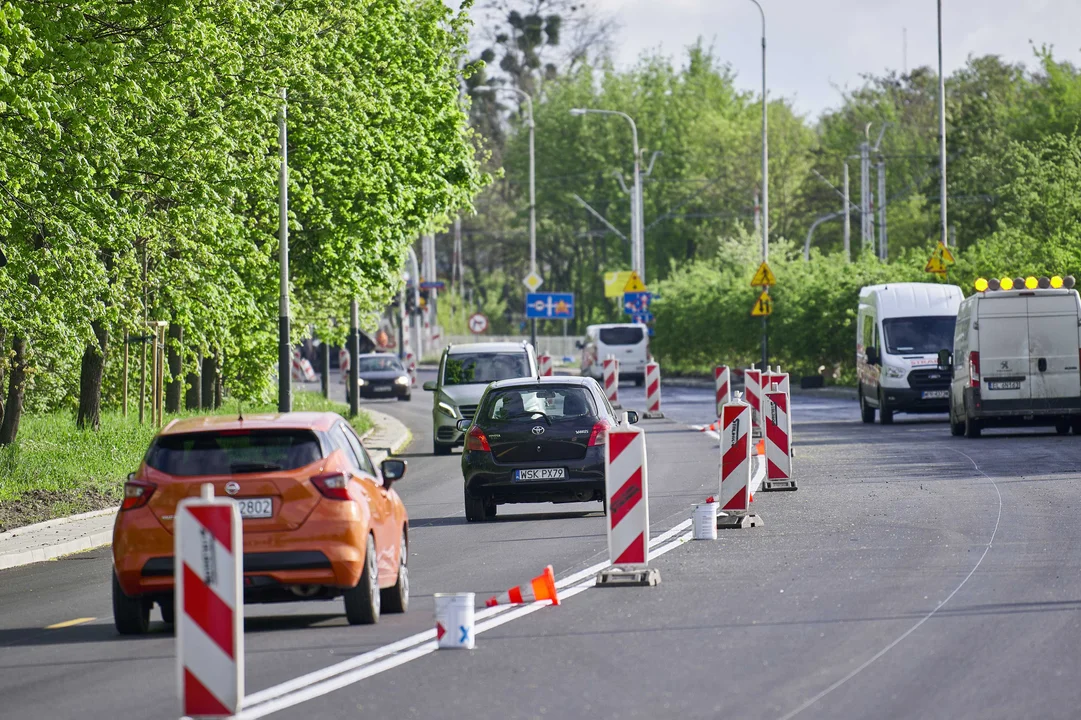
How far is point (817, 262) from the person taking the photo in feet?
190

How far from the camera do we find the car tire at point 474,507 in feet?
64.6

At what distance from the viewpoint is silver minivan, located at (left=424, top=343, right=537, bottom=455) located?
31953mm

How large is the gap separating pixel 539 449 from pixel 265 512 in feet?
26.9

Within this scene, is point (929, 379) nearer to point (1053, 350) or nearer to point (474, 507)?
point (1053, 350)

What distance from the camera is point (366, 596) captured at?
1166cm

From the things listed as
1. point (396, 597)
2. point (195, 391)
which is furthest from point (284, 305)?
point (396, 597)

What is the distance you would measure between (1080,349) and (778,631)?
20575 millimetres

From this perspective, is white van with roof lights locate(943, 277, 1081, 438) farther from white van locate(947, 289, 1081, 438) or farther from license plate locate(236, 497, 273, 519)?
license plate locate(236, 497, 273, 519)

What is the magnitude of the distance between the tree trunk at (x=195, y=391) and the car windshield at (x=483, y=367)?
598 cm

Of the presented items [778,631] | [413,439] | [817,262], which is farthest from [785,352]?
[778,631]

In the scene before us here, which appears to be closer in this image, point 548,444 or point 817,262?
point 548,444

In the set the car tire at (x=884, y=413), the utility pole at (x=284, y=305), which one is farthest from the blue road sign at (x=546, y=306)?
the utility pole at (x=284, y=305)

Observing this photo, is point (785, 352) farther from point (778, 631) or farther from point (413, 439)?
point (778, 631)

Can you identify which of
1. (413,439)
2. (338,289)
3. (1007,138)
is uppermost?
(1007,138)
